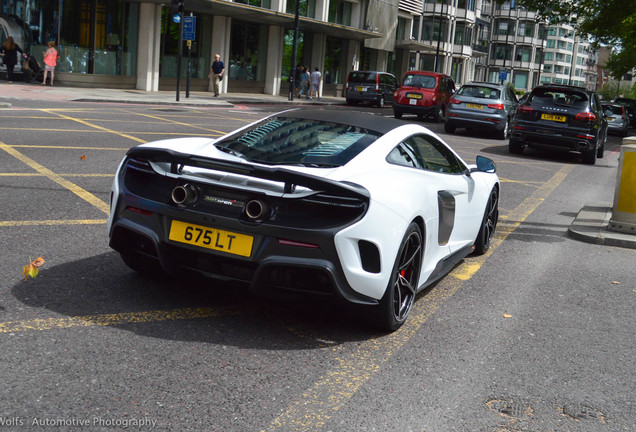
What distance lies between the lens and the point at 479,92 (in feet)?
70.9

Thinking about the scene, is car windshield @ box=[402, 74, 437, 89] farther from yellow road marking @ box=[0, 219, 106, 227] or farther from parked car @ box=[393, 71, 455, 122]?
yellow road marking @ box=[0, 219, 106, 227]

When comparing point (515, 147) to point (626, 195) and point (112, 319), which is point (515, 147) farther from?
point (112, 319)

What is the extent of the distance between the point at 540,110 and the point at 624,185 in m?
9.00

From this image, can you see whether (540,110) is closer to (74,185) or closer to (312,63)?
(74,185)

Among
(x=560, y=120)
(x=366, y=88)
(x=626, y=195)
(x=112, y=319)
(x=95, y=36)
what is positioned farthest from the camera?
(x=366, y=88)

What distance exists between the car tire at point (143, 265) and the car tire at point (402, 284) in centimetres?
161

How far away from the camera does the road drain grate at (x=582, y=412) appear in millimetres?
3498

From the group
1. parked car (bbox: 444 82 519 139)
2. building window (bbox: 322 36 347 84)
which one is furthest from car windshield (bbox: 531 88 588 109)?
building window (bbox: 322 36 347 84)

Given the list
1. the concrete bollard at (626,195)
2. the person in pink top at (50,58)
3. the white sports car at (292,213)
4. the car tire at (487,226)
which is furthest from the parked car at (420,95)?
the white sports car at (292,213)

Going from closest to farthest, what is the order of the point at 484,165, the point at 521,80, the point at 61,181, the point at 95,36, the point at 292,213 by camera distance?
the point at 292,213 → the point at 484,165 → the point at 61,181 → the point at 95,36 → the point at 521,80

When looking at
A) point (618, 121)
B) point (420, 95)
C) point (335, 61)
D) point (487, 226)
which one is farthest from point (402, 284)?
point (335, 61)

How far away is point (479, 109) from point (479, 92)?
2.12 ft

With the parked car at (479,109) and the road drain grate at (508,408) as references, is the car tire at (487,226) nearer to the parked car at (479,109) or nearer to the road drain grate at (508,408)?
the road drain grate at (508,408)

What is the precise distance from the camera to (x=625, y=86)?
158 m
